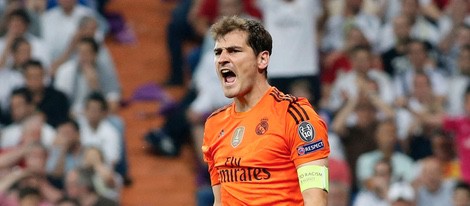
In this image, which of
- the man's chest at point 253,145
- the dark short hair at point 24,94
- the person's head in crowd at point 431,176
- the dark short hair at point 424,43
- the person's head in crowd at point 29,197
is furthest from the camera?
the dark short hair at point 424,43

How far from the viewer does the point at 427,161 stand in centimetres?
1034

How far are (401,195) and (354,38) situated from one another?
2.33 metres

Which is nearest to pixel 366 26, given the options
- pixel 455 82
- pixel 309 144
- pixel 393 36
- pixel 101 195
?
pixel 393 36

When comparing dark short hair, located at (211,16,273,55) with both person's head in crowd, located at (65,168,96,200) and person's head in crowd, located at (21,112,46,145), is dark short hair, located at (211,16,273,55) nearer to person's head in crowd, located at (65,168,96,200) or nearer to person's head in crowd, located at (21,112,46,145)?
person's head in crowd, located at (65,168,96,200)

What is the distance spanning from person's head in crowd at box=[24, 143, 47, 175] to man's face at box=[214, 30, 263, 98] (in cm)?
491

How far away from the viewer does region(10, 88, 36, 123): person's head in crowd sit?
1025cm

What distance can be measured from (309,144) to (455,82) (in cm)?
680

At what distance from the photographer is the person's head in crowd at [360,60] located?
11.2m

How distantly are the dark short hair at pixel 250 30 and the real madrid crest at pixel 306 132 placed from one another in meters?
0.44

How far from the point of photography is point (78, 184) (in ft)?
31.9

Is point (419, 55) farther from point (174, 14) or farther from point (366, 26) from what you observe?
point (174, 14)

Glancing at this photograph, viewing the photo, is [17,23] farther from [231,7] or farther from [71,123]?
[231,7]

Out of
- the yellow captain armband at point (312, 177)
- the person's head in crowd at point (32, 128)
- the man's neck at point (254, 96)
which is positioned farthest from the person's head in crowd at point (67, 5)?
the yellow captain armband at point (312, 177)

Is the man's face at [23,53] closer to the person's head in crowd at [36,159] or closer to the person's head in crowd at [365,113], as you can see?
the person's head in crowd at [36,159]
